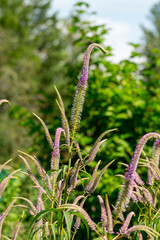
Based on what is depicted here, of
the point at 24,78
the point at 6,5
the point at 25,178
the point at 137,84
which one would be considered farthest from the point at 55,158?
the point at 6,5

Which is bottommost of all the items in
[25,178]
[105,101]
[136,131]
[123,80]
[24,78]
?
[25,178]

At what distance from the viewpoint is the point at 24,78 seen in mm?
26188

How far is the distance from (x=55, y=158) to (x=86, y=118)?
2953 millimetres

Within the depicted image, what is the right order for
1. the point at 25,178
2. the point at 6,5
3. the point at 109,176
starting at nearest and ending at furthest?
the point at 109,176, the point at 25,178, the point at 6,5

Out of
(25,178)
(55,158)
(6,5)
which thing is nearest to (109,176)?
(25,178)

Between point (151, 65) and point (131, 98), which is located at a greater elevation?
point (151, 65)

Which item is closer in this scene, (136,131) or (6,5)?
(136,131)

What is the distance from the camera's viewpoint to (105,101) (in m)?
4.56

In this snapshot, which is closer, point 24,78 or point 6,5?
point 24,78

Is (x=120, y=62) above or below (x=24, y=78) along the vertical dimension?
below

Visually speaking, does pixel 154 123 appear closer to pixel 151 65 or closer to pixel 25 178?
pixel 151 65

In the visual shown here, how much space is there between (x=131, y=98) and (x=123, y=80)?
34 centimetres

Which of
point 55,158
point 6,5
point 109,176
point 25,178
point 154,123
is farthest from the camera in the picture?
point 6,5

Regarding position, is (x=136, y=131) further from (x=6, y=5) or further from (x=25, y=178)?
(x=6, y=5)
